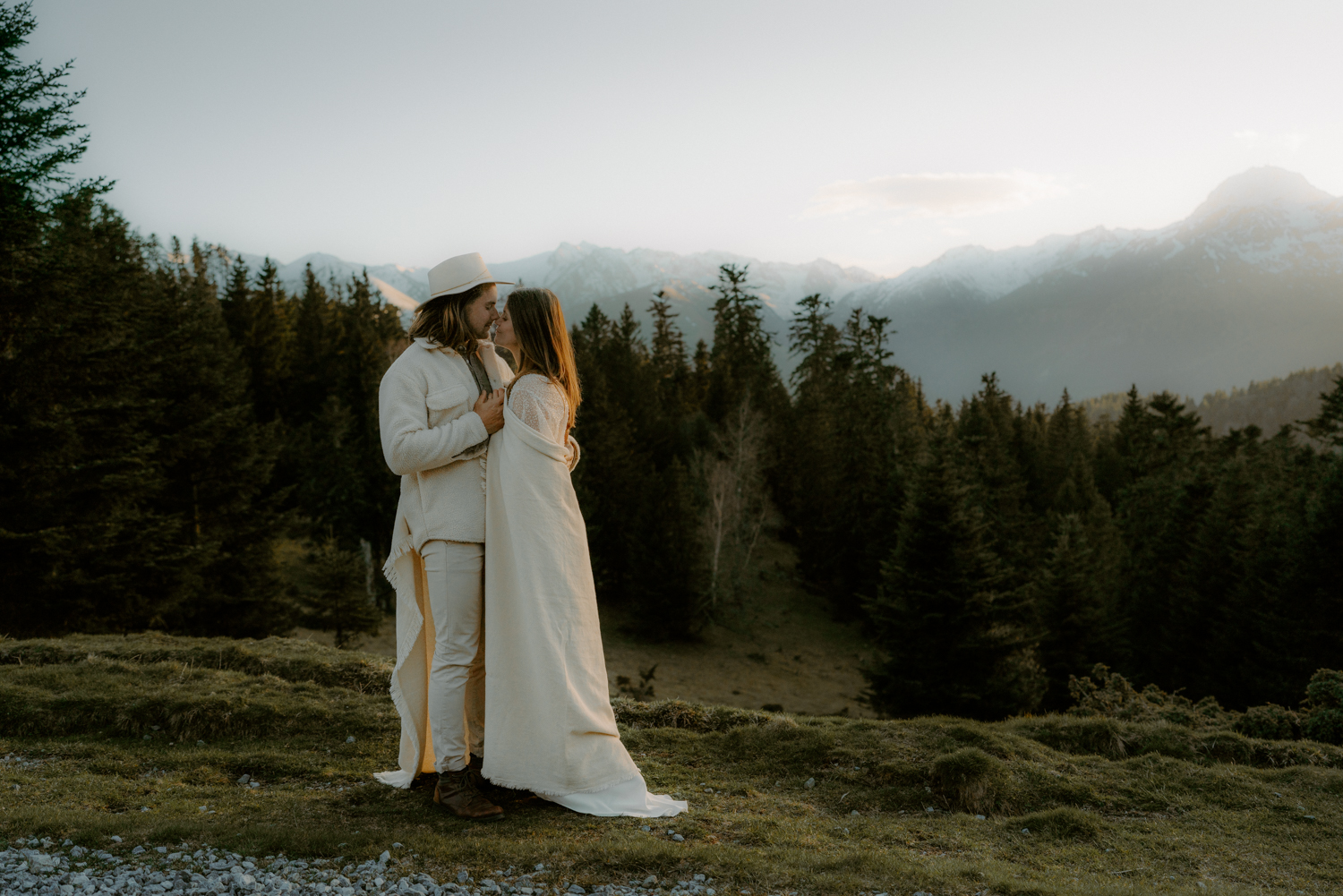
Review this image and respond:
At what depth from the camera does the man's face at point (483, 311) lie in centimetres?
461

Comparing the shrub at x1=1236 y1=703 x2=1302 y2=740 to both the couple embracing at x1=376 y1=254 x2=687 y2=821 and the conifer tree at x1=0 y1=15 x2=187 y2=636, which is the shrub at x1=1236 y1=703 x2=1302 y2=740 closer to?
the couple embracing at x1=376 y1=254 x2=687 y2=821

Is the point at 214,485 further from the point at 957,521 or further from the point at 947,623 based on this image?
the point at 957,521

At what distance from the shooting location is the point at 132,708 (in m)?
6.36

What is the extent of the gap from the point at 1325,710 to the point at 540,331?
9.76 m

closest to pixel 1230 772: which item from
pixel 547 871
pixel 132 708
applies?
pixel 547 871

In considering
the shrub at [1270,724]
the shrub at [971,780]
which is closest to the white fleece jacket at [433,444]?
the shrub at [971,780]

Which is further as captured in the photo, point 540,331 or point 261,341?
point 261,341

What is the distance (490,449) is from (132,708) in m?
4.63

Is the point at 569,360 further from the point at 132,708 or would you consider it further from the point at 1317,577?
the point at 1317,577

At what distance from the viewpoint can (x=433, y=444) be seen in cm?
419

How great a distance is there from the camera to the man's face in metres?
4.61

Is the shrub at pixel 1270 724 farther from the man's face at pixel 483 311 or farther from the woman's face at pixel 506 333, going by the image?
the man's face at pixel 483 311

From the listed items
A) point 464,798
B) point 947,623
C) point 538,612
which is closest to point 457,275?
point 538,612

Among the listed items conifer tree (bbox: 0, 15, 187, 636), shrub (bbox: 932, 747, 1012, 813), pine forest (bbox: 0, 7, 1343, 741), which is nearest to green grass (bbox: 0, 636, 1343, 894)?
shrub (bbox: 932, 747, 1012, 813)
